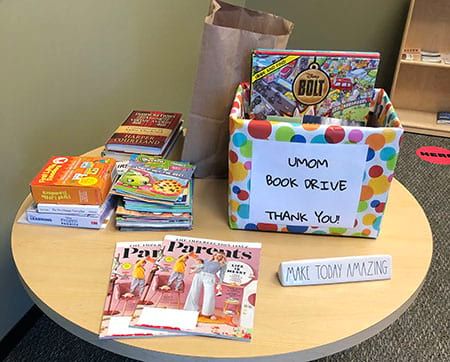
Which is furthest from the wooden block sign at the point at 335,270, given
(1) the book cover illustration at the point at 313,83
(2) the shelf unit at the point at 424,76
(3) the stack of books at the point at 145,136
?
(2) the shelf unit at the point at 424,76

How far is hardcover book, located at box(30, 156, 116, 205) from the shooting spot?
0.96m

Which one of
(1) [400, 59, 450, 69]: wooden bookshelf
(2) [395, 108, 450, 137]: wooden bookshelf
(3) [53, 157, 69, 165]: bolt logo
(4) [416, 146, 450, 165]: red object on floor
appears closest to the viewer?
(3) [53, 157, 69, 165]: bolt logo

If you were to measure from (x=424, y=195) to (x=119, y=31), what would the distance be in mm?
1467

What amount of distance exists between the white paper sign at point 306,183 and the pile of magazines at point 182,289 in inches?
3.6

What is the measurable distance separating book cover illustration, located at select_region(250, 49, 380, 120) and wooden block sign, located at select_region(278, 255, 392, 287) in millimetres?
316

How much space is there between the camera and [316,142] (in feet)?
2.78

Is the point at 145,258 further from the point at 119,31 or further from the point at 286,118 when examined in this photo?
the point at 119,31

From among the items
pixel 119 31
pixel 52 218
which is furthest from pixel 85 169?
pixel 119 31

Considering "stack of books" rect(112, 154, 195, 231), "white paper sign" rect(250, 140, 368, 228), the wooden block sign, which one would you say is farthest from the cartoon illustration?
the wooden block sign

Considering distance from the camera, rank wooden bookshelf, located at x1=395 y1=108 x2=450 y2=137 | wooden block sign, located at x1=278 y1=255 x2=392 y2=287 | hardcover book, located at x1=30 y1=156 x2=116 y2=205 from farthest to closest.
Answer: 1. wooden bookshelf, located at x1=395 y1=108 x2=450 y2=137
2. hardcover book, located at x1=30 y1=156 x2=116 y2=205
3. wooden block sign, located at x1=278 y1=255 x2=392 y2=287

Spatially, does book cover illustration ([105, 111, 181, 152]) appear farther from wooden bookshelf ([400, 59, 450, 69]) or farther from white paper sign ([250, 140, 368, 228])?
wooden bookshelf ([400, 59, 450, 69])

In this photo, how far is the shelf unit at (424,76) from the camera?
262 cm

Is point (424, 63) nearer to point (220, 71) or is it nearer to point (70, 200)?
point (220, 71)

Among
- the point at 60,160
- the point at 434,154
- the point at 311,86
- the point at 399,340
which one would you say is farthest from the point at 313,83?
the point at 434,154
